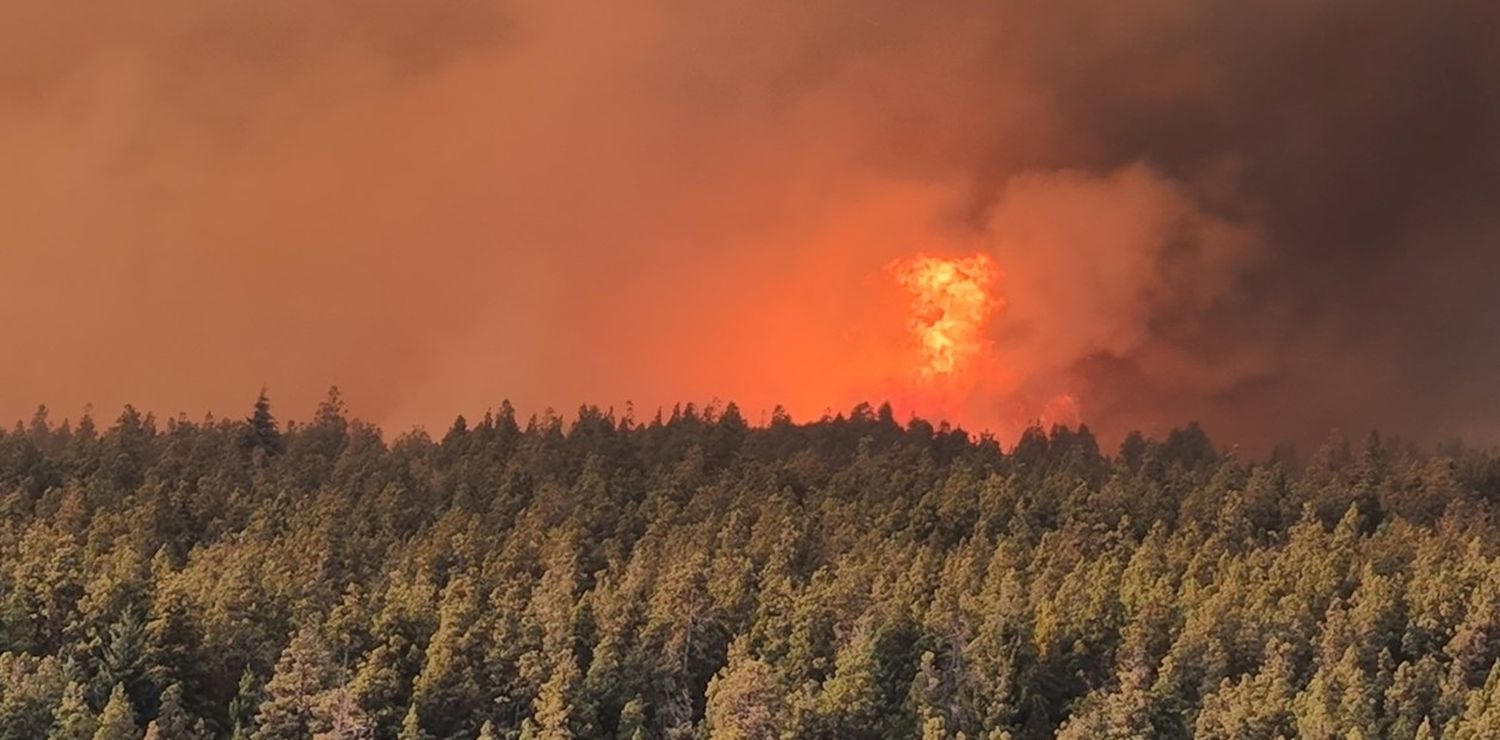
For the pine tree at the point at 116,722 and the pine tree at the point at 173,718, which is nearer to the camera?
the pine tree at the point at 116,722

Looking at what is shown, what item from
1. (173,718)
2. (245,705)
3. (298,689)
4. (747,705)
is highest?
(747,705)

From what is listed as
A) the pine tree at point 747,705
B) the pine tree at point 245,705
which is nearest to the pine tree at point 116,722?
the pine tree at point 245,705

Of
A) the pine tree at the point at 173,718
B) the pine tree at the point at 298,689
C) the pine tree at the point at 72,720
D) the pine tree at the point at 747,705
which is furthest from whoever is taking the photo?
the pine tree at the point at 298,689

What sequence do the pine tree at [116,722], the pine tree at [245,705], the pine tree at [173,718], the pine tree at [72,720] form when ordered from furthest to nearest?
the pine tree at [245,705], the pine tree at [173,718], the pine tree at [72,720], the pine tree at [116,722]

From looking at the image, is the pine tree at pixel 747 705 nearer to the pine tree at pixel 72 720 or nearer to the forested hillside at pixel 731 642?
the forested hillside at pixel 731 642

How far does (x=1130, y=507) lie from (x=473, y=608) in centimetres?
7410

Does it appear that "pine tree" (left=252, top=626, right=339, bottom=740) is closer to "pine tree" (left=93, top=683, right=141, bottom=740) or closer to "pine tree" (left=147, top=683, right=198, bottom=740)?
"pine tree" (left=147, top=683, right=198, bottom=740)

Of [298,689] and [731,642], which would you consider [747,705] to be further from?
[298,689]

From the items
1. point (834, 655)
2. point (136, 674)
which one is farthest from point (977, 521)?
point (136, 674)

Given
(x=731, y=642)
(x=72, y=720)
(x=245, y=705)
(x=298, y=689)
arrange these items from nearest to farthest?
(x=72, y=720) → (x=298, y=689) → (x=245, y=705) → (x=731, y=642)

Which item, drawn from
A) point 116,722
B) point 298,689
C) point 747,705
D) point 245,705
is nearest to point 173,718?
point 116,722

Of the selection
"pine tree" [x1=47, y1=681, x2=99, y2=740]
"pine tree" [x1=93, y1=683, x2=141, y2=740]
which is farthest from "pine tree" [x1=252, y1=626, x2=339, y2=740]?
"pine tree" [x1=47, y1=681, x2=99, y2=740]

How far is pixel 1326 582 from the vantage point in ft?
504

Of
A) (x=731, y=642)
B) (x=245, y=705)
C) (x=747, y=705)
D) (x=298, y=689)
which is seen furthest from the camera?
(x=731, y=642)
